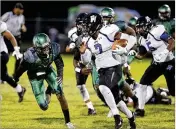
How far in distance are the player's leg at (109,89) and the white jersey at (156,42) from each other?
58.7 inches

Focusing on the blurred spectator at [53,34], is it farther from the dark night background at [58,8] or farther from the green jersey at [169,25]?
the green jersey at [169,25]

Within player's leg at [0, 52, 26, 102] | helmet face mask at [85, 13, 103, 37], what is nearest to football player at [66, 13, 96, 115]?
helmet face mask at [85, 13, 103, 37]

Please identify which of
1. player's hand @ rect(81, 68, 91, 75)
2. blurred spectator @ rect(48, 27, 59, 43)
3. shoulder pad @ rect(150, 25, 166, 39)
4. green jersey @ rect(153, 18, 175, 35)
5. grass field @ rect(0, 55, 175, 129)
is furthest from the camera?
blurred spectator @ rect(48, 27, 59, 43)

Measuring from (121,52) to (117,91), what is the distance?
0.56 meters

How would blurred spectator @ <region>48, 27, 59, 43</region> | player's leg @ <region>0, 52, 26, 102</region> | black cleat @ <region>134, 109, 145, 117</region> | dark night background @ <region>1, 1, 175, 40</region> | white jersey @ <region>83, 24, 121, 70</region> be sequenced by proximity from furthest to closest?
dark night background @ <region>1, 1, 175, 40</region>
blurred spectator @ <region>48, 27, 59, 43</region>
player's leg @ <region>0, 52, 26, 102</region>
black cleat @ <region>134, 109, 145, 117</region>
white jersey @ <region>83, 24, 121, 70</region>

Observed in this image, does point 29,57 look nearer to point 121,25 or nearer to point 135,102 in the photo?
point 121,25

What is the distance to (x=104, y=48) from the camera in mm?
8148

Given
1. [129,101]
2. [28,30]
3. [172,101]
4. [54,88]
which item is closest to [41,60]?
[54,88]

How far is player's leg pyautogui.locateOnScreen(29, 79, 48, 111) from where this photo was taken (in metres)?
8.23

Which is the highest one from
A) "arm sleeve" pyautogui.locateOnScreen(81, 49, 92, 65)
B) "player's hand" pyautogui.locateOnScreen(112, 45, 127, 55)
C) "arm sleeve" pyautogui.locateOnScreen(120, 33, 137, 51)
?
"player's hand" pyautogui.locateOnScreen(112, 45, 127, 55)

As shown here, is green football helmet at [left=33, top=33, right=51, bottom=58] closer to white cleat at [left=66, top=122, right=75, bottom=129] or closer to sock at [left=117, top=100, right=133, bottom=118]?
white cleat at [left=66, top=122, right=75, bottom=129]

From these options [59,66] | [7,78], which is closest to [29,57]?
[59,66]

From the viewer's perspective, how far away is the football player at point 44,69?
8.18m

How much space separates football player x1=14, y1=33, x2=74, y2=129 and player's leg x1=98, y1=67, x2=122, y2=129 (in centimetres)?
59
